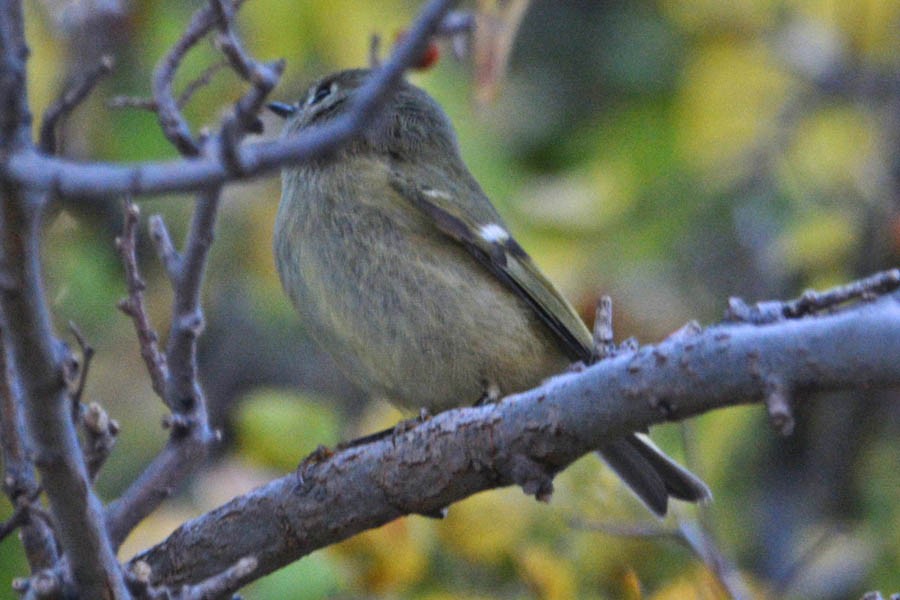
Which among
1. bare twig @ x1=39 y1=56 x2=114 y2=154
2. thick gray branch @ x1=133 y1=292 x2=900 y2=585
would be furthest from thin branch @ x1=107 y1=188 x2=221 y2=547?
bare twig @ x1=39 y1=56 x2=114 y2=154

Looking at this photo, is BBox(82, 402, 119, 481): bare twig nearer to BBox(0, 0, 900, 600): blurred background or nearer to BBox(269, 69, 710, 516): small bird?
BBox(269, 69, 710, 516): small bird

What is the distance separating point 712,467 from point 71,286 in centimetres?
248

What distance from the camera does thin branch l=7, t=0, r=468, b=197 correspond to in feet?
5.10

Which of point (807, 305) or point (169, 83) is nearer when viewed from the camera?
point (807, 305)

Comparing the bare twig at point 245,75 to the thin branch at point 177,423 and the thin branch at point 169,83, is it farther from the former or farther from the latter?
the thin branch at point 177,423

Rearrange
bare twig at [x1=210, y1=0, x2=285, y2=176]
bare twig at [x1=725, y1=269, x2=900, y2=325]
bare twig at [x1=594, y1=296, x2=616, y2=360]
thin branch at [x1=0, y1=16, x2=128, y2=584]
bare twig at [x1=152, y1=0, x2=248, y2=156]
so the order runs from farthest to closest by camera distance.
→ bare twig at [x1=594, y1=296, x2=616, y2=360]
bare twig at [x1=152, y1=0, x2=248, y2=156]
bare twig at [x1=725, y1=269, x2=900, y2=325]
bare twig at [x1=210, y1=0, x2=285, y2=176]
thin branch at [x1=0, y1=16, x2=128, y2=584]

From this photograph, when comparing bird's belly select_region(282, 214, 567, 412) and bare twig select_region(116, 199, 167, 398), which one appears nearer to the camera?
bare twig select_region(116, 199, 167, 398)

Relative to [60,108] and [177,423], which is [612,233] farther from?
[60,108]

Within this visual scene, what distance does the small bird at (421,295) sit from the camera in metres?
3.59

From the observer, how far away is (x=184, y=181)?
1.61 meters

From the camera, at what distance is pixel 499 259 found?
3.84 meters

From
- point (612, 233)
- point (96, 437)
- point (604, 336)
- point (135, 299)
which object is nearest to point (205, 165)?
point (135, 299)

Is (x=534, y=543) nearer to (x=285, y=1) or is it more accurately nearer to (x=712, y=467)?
(x=712, y=467)

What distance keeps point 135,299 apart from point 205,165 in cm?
102
